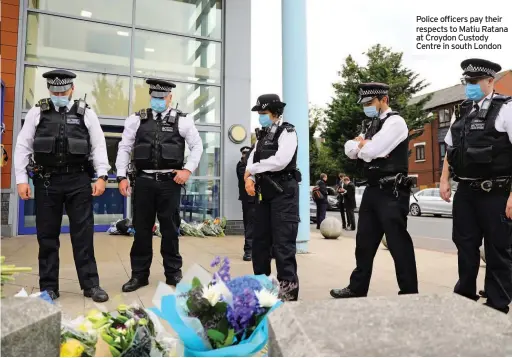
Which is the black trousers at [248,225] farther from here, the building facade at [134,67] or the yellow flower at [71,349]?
the yellow flower at [71,349]

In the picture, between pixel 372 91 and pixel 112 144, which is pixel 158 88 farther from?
pixel 112 144

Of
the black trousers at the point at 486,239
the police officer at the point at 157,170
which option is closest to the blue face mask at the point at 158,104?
the police officer at the point at 157,170

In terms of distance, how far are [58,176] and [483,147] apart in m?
3.64

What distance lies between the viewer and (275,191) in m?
3.81

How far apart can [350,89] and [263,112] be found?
26.1 metres

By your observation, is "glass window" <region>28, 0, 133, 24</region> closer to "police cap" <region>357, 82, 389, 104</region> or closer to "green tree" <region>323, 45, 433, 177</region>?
"police cap" <region>357, 82, 389, 104</region>

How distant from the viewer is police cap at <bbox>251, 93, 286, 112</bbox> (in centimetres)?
401

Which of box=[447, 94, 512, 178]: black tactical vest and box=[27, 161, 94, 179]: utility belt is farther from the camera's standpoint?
box=[27, 161, 94, 179]: utility belt

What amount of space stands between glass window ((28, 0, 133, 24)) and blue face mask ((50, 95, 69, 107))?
6385 millimetres

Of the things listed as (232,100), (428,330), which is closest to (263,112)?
(428,330)

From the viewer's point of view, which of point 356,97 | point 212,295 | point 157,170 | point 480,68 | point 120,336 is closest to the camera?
point 212,295

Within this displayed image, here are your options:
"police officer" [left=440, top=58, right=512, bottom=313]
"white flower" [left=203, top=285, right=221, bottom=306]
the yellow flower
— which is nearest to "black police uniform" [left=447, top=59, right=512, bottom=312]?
"police officer" [left=440, top=58, right=512, bottom=313]

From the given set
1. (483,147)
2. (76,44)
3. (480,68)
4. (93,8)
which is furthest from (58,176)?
(93,8)

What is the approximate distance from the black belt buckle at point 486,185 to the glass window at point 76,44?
8225 mm
